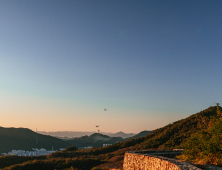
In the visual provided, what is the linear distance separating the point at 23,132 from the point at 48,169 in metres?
111

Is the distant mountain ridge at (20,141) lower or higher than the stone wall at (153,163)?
lower

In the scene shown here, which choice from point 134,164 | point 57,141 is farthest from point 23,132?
point 134,164

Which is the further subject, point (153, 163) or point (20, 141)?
point (20, 141)

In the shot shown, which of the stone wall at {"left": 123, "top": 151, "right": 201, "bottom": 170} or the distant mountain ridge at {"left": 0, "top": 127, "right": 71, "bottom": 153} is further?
the distant mountain ridge at {"left": 0, "top": 127, "right": 71, "bottom": 153}

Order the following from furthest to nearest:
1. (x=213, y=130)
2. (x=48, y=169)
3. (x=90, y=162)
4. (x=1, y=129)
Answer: (x=1, y=129) < (x=90, y=162) < (x=48, y=169) < (x=213, y=130)

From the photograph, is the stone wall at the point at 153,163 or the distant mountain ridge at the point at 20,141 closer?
the stone wall at the point at 153,163

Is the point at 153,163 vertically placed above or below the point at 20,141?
above

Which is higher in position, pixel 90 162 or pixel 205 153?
pixel 205 153

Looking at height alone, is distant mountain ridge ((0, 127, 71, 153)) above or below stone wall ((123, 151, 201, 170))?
below

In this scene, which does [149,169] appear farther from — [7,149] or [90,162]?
[7,149]

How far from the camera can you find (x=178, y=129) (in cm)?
4650

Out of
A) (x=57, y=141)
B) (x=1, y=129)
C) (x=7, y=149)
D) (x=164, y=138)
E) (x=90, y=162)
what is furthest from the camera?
(x=57, y=141)

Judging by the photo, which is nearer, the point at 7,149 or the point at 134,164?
the point at 134,164

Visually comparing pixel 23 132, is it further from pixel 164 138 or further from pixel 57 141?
pixel 164 138
